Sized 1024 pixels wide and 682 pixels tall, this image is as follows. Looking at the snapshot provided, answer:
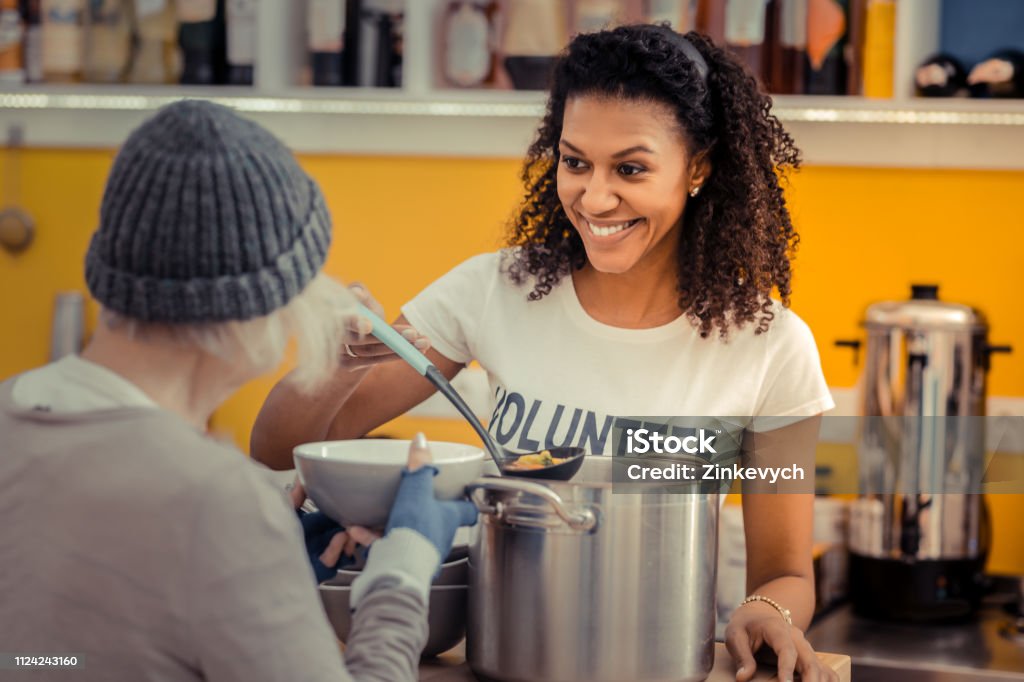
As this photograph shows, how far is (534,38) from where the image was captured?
2.34 meters

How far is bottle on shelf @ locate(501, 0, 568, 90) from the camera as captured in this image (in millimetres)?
2336

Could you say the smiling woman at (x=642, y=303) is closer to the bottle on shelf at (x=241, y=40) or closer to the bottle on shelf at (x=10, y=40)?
the bottle on shelf at (x=241, y=40)

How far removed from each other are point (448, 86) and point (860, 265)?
89cm

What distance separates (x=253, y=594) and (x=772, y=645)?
0.58 meters

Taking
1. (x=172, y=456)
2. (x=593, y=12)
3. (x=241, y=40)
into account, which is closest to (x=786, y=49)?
(x=593, y=12)

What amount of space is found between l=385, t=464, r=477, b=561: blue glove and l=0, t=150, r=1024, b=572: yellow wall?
53.0 inches

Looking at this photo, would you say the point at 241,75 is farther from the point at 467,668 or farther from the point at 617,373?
the point at 467,668

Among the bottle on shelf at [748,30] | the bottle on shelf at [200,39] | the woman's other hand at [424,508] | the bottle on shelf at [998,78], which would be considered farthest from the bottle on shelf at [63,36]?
the woman's other hand at [424,508]

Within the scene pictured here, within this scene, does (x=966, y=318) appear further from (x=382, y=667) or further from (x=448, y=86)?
(x=382, y=667)

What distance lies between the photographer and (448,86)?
2.39 metres

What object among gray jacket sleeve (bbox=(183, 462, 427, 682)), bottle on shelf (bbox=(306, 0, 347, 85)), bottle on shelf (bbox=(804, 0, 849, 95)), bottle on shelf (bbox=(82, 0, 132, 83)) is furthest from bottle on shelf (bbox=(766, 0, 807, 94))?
gray jacket sleeve (bbox=(183, 462, 427, 682))

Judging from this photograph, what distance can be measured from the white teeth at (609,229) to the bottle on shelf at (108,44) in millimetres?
1480

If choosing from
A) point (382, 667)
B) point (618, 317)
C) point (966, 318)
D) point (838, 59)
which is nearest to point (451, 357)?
point (618, 317)

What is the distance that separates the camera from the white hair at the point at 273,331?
814mm
